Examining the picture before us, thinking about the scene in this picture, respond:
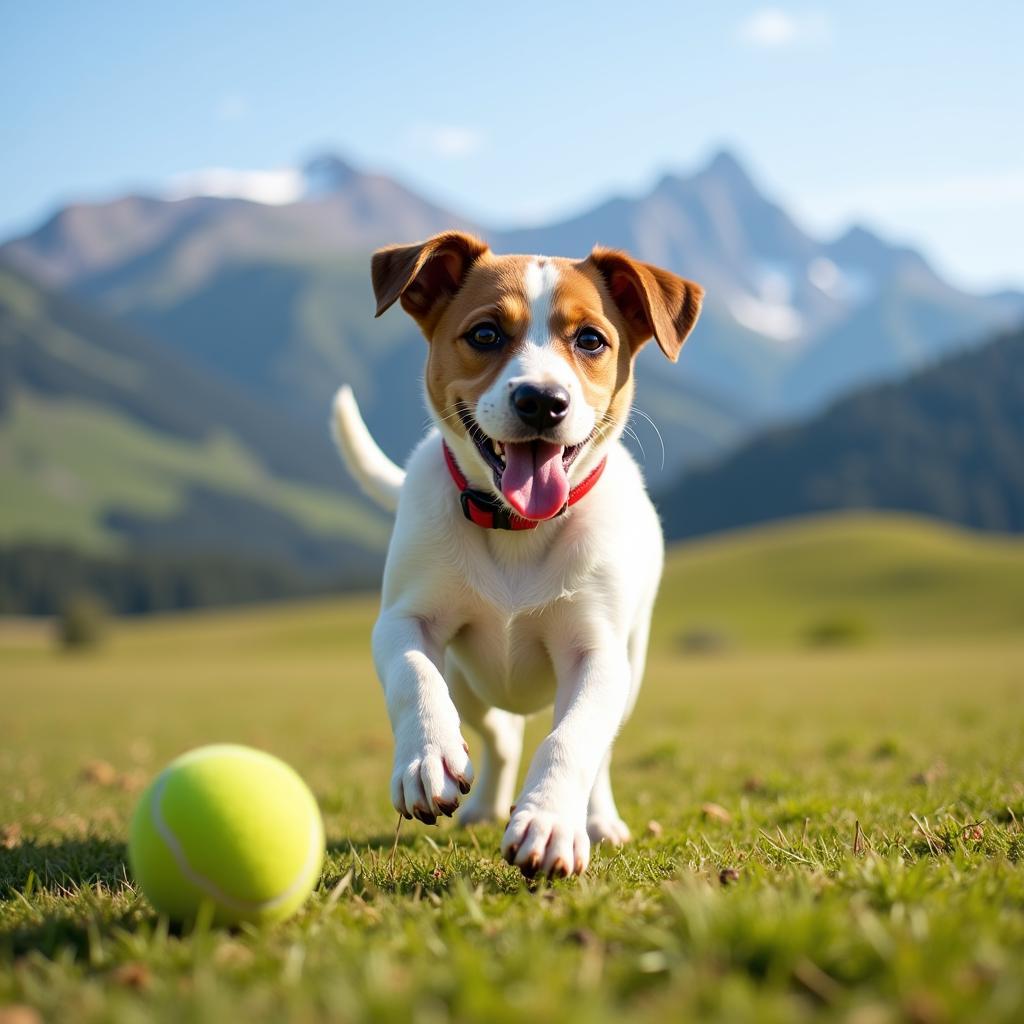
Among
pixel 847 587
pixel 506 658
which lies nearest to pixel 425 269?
pixel 506 658

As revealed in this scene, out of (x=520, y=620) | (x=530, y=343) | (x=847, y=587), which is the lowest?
(x=847, y=587)

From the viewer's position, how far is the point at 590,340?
16.4 feet

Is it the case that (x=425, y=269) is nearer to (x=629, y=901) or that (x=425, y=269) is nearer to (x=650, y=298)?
(x=650, y=298)

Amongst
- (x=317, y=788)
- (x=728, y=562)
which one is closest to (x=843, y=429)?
(x=728, y=562)

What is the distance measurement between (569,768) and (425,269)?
8.66 feet

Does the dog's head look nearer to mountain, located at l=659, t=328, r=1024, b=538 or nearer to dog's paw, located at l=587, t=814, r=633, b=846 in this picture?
dog's paw, located at l=587, t=814, r=633, b=846

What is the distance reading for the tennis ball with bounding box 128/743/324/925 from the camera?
3207 millimetres

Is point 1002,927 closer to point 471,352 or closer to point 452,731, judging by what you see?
point 452,731

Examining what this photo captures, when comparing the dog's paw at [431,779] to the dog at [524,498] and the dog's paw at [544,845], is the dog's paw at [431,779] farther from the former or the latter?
the dog's paw at [544,845]

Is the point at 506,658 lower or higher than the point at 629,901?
higher

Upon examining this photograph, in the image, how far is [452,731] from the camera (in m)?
3.95

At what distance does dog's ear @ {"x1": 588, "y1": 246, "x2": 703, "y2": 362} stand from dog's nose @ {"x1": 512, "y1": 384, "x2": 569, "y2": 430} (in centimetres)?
78

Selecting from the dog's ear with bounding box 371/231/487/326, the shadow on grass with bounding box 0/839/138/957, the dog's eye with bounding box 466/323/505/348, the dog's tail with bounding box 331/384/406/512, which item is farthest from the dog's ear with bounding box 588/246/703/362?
the shadow on grass with bounding box 0/839/138/957

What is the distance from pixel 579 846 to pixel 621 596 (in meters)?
1.43
